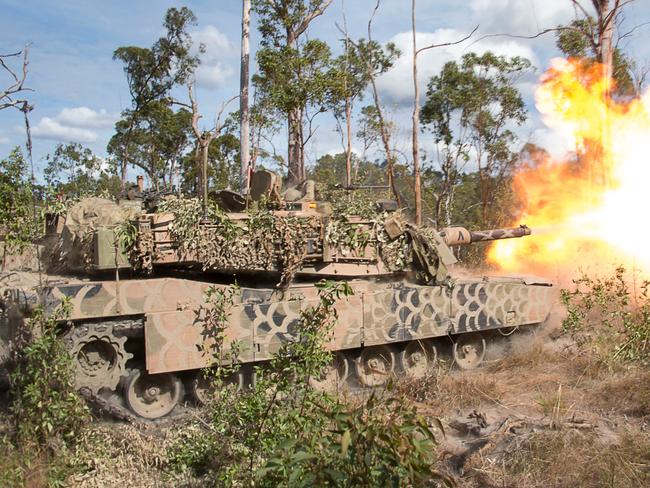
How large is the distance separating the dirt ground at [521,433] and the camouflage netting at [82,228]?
239 cm

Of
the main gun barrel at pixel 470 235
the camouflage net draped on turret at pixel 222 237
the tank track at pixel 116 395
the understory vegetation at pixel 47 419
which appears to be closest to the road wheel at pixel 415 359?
the camouflage net draped on turret at pixel 222 237

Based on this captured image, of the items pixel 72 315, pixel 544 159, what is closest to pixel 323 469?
pixel 72 315

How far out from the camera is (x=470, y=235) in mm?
12766

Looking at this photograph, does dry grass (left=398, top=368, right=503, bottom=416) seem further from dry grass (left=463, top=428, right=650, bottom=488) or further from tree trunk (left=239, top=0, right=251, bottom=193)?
tree trunk (left=239, top=0, right=251, bottom=193)

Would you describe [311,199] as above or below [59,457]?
above

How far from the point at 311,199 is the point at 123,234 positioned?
353 centimetres

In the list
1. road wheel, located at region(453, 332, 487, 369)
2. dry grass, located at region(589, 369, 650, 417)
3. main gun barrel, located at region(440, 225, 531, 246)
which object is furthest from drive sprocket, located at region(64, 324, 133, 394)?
main gun barrel, located at region(440, 225, 531, 246)

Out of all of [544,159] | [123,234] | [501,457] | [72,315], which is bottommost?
[501,457]

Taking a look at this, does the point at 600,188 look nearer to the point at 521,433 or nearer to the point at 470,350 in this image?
the point at 470,350

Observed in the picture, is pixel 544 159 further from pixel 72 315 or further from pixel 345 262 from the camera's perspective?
pixel 72 315

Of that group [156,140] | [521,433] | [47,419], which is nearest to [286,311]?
[521,433]

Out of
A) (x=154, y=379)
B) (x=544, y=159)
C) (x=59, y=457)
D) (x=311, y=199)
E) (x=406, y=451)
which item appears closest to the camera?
(x=406, y=451)

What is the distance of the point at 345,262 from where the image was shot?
1009cm

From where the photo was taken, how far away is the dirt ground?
19.7 ft
